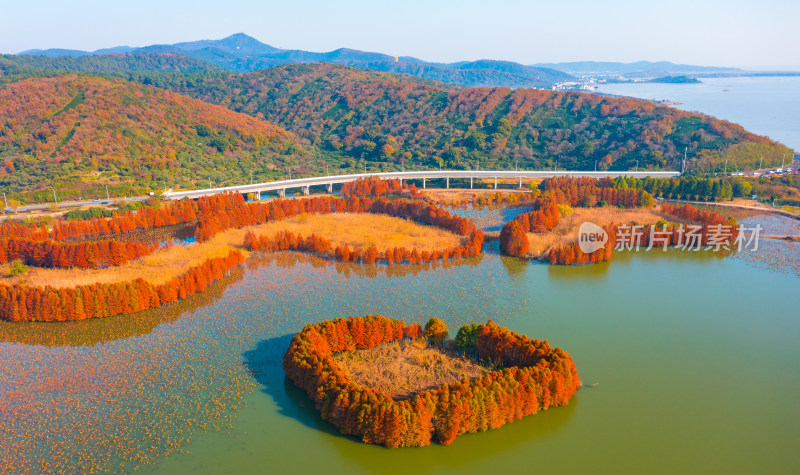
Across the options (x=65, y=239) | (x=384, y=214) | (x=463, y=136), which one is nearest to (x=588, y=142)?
(x=463, y=136)

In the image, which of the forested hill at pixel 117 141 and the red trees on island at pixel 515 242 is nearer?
the red trees on island at pixel 515 242

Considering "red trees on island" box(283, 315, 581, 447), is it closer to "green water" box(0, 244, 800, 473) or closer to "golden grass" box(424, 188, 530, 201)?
"green water" box(0, 244, 800, 473)

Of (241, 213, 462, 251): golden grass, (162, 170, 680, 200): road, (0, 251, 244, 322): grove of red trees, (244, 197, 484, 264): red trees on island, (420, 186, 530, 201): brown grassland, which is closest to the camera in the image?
(0, 251, 244, 322): grove of red trees

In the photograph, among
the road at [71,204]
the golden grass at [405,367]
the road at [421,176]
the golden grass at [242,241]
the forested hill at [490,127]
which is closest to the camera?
the golden grass at [405,367]

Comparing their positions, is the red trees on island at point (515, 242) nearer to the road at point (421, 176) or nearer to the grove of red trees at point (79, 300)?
the grove of red trees at point (79, 300)

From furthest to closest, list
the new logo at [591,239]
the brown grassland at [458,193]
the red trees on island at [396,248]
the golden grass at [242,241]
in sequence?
the brown grassland at [458,193] < the new logo at [591,239] < the red trees on island at [396,248] < the golden grass at [242,241]

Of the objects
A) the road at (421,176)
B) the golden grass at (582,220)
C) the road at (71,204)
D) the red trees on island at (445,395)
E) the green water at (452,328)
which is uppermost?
the road at (421,176)

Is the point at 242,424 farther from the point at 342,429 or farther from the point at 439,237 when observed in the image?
the point at 439,237

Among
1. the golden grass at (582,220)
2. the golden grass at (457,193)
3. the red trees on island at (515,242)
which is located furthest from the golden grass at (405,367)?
the golden grass at (457,193)

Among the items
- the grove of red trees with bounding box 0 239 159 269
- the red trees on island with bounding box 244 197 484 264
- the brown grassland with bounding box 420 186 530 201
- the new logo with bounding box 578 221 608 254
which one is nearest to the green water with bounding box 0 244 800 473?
the red trees on island with bounding box 244 197 484 264
